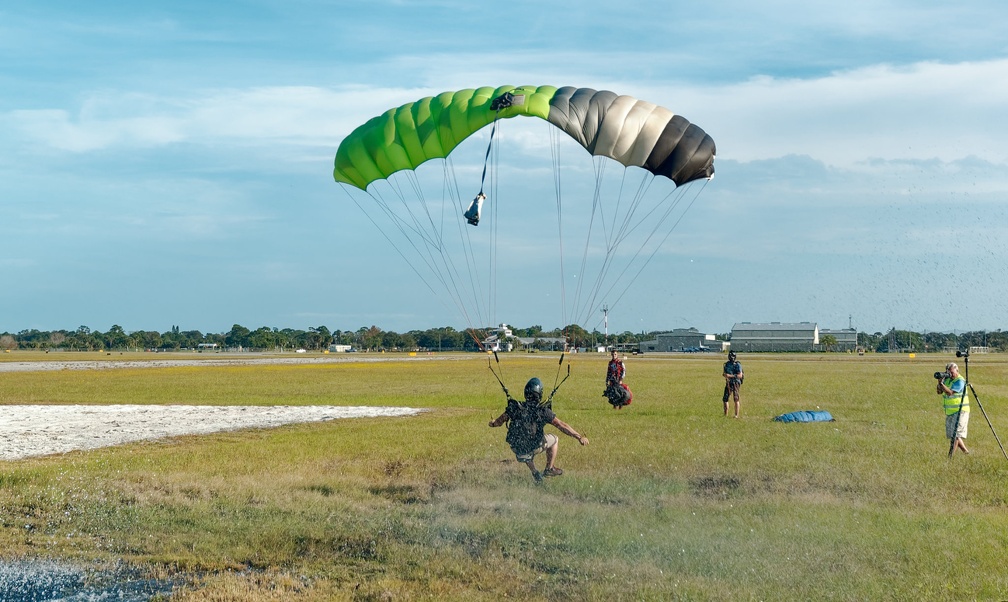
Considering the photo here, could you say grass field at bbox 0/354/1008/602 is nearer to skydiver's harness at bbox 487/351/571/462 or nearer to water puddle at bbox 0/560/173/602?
water puddle at bbox 0/560/173/602

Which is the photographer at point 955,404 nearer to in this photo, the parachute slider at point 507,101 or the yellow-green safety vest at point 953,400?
the yellow-green safety vest at point 953,400

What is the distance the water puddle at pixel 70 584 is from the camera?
28.1 ft

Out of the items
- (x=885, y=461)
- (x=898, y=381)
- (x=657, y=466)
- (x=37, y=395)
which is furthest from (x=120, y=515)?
(x=898, y=381)

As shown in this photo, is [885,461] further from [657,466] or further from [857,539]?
[857,539]

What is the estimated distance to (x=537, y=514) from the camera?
449 inches

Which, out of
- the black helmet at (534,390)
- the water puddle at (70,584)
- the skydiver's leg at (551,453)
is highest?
the black helmet at (534,390)

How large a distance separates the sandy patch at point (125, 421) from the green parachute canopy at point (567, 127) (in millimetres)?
9410

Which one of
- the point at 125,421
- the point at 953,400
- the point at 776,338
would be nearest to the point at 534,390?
the point at 953,400

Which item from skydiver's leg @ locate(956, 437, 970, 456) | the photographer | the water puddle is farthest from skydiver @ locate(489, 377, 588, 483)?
skydiver's leg @ locate(956, 437, 970, 456)

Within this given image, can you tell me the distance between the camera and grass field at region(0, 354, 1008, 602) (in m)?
8.73

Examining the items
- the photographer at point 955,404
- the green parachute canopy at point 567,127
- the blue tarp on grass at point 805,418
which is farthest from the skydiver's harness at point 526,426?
the blue tarp on grass at point 805,418

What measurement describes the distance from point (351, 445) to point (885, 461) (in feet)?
32.3

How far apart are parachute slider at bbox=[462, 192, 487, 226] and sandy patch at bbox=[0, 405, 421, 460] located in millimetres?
9799

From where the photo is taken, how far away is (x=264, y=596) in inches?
331
